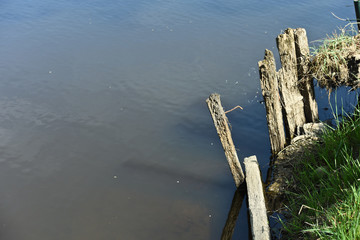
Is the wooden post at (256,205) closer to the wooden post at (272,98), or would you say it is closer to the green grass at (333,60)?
the wooden post at (272,98)

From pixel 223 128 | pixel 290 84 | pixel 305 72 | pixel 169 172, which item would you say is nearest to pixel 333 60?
pixel 305 72

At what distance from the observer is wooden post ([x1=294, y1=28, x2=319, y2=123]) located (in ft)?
20.5

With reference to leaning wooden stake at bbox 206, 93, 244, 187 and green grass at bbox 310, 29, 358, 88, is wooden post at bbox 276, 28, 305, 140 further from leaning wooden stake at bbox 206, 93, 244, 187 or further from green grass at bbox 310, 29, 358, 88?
leaning wooden stake at bbox 206, 93, 244, 187

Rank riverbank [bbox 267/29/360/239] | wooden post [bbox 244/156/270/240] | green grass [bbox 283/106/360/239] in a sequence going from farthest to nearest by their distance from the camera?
wooden post [bbox 244/156/270/240]
riverbank [bbox 267/29/360/239]
green grass [bbox 283/106/360/239]

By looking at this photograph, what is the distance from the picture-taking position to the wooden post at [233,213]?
18.8 ft

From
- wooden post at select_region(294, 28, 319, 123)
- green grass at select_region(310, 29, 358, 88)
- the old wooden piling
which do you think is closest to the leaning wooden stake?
the old wooden piling

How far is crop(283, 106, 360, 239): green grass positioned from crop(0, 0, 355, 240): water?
1078mm

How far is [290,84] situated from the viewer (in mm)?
6406

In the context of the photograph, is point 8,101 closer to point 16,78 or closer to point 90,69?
point 16,78

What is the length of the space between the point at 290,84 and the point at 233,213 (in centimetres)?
243

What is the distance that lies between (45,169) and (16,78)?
4184 mm

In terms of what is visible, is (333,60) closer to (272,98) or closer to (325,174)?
(272,98)

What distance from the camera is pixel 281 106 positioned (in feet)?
21.6

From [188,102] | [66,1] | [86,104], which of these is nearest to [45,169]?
[86,104]
